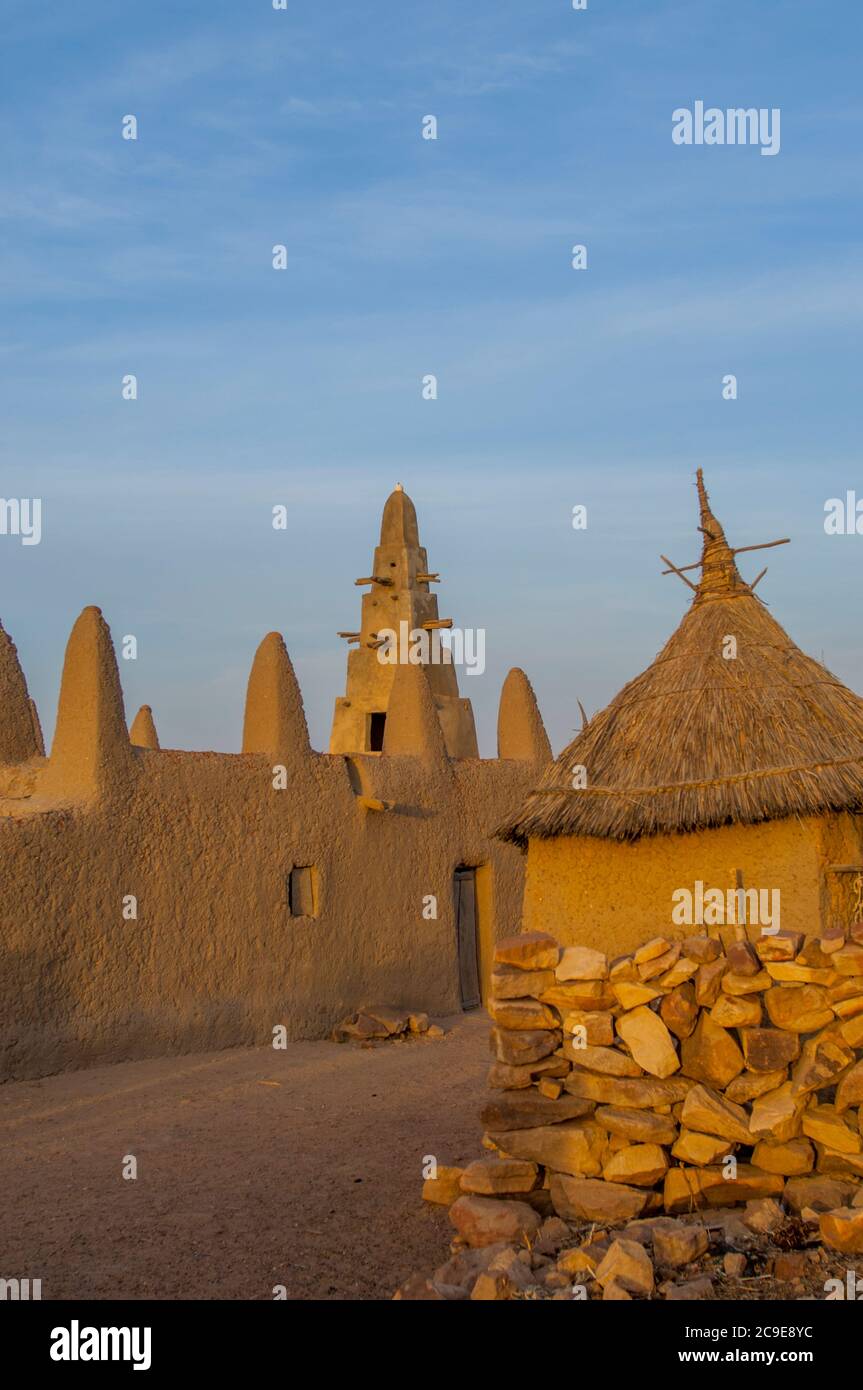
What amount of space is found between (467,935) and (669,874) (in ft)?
27.1

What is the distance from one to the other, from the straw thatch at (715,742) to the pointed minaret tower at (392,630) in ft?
40.1

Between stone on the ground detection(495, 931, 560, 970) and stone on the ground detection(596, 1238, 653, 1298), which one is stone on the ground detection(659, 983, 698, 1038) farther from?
stone on the ground detection(596, 1238, 653, 1298)

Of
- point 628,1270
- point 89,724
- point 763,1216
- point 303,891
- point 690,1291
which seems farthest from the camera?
point 303,891

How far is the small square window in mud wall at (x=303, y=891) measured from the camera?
520 inches

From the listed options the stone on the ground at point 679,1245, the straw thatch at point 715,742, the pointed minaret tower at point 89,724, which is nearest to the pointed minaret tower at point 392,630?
the pointed minaret tower at point 89,724

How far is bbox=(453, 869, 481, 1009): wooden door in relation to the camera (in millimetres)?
15595

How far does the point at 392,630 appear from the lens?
69.9 feet

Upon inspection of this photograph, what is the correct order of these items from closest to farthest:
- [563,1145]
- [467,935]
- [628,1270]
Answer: [628,1270], [563,1145], [467,935]

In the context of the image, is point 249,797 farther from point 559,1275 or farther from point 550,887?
point 559,1275

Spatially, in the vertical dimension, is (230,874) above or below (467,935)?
above

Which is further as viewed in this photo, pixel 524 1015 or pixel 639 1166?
pixel 524 1015

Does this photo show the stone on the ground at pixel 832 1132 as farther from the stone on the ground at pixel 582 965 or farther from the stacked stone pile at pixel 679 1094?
the stone on the ground at pixel 582 965

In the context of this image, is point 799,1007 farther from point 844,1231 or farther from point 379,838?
point 379,838

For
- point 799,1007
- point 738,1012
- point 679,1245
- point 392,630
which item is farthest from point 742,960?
point 392,630
